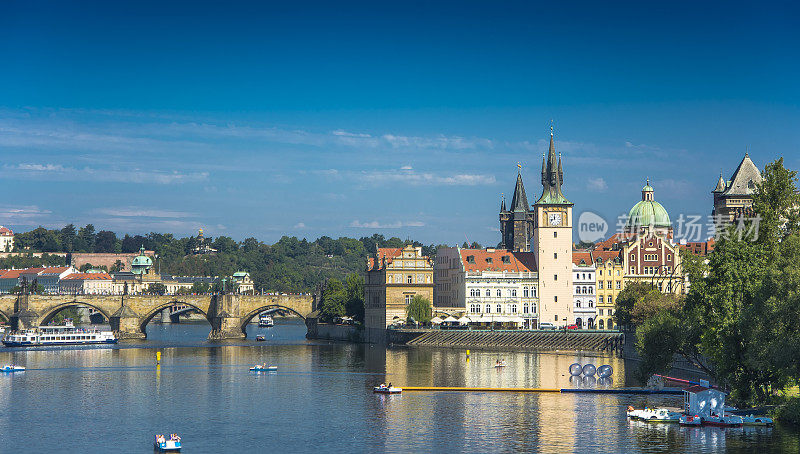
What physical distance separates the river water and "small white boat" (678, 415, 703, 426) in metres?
0.92

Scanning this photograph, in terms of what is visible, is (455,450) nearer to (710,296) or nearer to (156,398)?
(710,296)

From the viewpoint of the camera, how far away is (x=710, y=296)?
77.9 metres

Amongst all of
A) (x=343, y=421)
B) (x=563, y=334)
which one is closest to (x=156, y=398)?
(x=343, y=421)

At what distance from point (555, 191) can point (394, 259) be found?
2819cm

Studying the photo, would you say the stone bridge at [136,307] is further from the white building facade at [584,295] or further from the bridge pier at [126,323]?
the white building facade at [584,295]

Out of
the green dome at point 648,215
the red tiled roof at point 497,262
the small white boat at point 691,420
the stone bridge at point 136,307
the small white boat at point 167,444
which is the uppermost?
the green dome at point 648,215

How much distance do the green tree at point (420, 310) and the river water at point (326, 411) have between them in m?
35.3

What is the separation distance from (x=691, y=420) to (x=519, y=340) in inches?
3082

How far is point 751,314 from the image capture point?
70875mm

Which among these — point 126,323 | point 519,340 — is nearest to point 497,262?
point 519,340

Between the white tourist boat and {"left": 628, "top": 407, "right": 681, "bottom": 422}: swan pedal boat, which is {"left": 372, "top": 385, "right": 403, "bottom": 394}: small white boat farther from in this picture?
the white tourist boat

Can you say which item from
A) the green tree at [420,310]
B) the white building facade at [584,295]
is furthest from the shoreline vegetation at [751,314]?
Result: the white building facade at [584,295]

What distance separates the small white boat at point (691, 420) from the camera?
70.6 meters

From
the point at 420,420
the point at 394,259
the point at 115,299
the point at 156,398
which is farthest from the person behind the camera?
the point at 115,299
